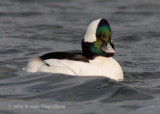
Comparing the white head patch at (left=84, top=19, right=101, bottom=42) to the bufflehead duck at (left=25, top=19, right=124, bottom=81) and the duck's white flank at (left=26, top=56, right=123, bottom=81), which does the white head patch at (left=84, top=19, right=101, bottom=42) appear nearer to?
the bufflehead duck at (left=25, top=19, right=124, bottom=81)

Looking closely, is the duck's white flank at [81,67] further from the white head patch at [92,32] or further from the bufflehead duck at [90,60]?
the white head patch at [92,32]

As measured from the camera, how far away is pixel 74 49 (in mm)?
14836

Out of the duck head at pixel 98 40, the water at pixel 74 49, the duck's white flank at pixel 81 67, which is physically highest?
the duck head at pixel 98 40

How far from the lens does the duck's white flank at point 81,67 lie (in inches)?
422

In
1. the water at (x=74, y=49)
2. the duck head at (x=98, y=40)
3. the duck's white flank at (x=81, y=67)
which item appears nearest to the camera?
the water at (x=74, y=49)

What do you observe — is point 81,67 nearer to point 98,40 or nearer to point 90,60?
point 90,60

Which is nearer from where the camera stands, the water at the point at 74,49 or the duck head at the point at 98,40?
the water at the point at 74,49

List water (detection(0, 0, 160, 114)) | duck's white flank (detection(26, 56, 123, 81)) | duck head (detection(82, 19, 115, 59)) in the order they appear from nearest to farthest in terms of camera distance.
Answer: water (detection(0, 0, 160, 114)), duck's white flank (detection(26, 56, 123, 81)), duck head (detection(82, 19, 115, 59))

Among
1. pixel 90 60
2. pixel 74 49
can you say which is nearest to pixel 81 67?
pixel 90 60

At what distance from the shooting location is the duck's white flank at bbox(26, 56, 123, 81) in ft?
35.2

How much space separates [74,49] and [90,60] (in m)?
3.80

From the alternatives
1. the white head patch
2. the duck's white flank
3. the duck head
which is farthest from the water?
the white head patch

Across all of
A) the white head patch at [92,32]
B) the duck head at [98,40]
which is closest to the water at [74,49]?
the duck head at [98,40]

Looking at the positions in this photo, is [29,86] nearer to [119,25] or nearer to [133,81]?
[133,81]
